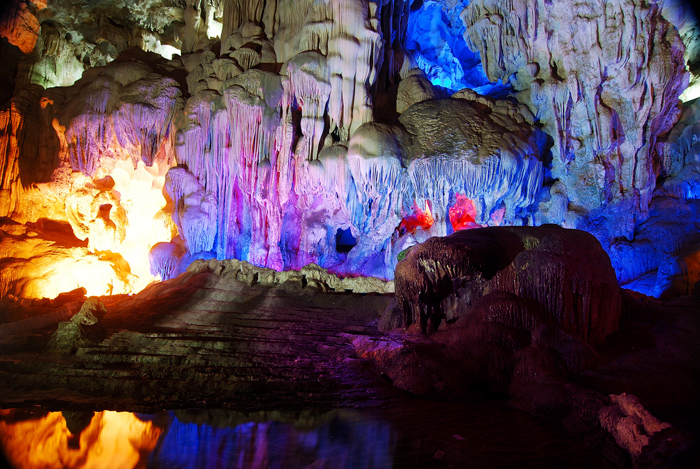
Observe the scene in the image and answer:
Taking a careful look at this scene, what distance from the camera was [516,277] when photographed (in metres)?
6.21

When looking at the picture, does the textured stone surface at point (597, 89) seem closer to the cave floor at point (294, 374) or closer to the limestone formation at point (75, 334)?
the cave floor at point (294, 374)

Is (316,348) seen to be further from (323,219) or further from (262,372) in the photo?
(323,219)

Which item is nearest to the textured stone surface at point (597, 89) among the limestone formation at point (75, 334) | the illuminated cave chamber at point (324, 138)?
the illuminated cave chamber at point (324, 138)

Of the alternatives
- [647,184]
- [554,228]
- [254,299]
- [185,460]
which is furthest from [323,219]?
[185,460]

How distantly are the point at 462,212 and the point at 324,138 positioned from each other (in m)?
4.70

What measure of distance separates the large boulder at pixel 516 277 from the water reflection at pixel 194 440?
8.54ft

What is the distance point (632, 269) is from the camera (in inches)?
412

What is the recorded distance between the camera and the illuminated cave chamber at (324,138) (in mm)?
10492

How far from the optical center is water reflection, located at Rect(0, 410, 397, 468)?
332 cm

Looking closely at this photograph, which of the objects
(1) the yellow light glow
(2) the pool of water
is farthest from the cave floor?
(1) the yellow light glow

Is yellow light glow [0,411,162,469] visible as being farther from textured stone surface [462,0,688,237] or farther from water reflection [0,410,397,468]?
textured stone surface [462,0,688,237]

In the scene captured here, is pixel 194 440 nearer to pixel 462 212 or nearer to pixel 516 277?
pixel 516 277

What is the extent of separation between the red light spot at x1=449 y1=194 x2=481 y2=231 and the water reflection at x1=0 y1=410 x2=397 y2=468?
363 inches

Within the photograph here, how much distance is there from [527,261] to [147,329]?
6193mm
